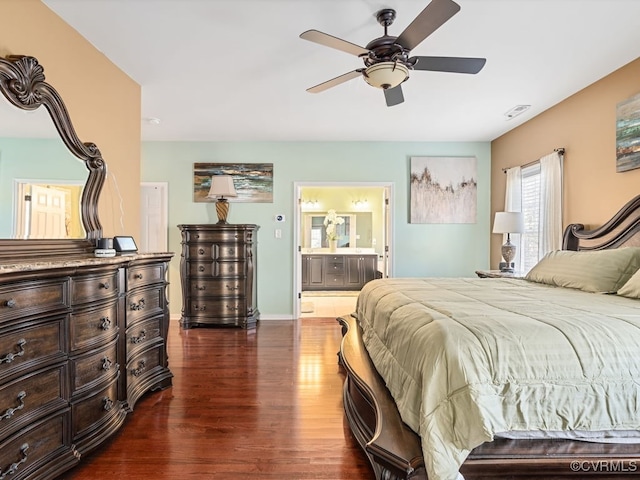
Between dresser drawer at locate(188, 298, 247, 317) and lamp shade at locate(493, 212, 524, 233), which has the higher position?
lamp shade at locate(493, 212, 524, 233)

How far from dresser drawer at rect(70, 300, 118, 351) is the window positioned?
4202mm

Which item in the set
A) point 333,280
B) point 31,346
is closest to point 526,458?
point 31,346

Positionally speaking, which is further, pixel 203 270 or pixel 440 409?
pixel 203 270

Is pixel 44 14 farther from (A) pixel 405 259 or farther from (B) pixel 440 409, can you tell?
(A) pixel 405 259

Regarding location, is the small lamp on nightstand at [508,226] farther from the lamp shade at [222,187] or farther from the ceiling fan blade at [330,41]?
the lamp shade at [222,187]

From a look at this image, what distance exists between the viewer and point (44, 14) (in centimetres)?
214

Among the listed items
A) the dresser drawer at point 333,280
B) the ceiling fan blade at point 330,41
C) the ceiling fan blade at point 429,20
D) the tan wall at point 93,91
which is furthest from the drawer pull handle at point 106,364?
the dresser drawer at point 333,280

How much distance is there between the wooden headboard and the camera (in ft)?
9.00

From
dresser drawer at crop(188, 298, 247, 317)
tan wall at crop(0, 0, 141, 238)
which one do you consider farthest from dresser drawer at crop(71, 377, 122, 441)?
dresser drawer at crop(188, 298, 247, 317)

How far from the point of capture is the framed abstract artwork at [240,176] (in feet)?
16.7

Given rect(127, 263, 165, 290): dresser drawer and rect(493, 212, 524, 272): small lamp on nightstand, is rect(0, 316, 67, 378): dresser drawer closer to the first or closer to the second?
rect(127, 263, 165, 290): dresser drawer

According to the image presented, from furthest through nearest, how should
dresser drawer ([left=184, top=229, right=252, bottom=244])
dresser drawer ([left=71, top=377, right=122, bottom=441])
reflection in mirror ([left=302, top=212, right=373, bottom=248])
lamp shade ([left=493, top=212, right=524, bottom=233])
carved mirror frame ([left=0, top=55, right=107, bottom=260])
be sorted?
reflection in mirror ([left=302, top=212, right=373, bottom=248]) < dresser drawer ([left=184, top=229, right=252, bottom=244]) < lamp shade ([left=493, top=212, right=524, bottom=233]) < carved mirror frame ([left=0, top=55, right=107, bottom=260]) < dresser drawer ([left=71, top=377, right=122, bottom=441])

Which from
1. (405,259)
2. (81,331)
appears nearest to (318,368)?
(81,331)

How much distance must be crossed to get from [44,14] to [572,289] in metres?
3.87
